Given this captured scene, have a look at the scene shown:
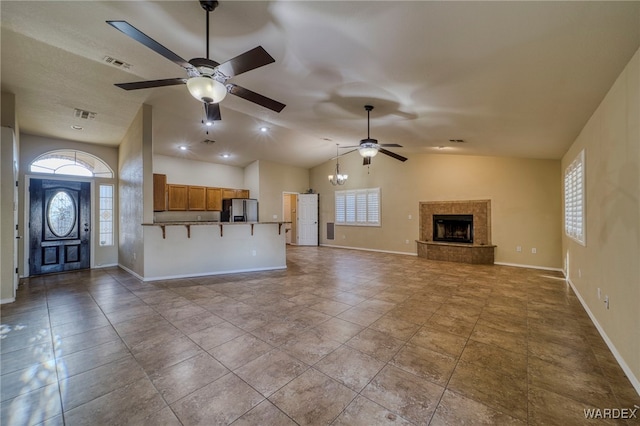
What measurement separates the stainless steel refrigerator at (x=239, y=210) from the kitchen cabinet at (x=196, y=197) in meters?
0.64

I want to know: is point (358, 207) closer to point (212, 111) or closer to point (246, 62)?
point (212, 111)

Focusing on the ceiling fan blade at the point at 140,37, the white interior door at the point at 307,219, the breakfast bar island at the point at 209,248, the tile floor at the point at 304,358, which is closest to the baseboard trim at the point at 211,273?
the breakfast bar island at the point at 209,248

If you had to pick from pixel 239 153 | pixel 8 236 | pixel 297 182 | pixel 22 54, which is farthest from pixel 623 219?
pixel 297 182

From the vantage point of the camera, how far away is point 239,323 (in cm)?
305

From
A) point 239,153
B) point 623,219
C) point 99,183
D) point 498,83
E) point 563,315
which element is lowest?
point 563,315

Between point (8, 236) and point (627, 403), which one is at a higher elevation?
point (8, 236)

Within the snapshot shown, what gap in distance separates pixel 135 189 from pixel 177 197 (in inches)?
104

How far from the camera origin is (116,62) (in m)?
3.12

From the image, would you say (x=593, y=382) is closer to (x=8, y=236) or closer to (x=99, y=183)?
(x=8, y=236)

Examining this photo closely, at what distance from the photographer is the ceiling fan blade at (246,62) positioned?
6.11ft

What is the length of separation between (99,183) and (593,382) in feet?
29.7

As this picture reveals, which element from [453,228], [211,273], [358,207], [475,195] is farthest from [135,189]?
[475,195]

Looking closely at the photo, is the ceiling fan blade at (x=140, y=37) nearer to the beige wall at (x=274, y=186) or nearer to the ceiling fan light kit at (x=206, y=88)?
the ceiling fan light kit at (x=206, y=88)

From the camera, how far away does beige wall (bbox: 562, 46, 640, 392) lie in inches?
76.4
